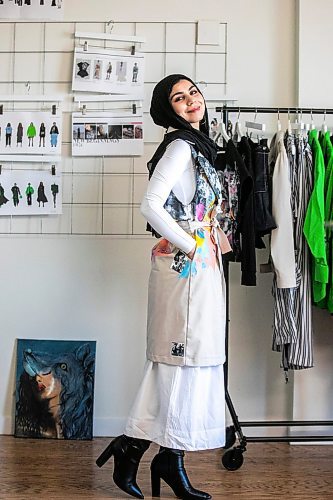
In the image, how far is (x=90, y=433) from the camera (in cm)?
290

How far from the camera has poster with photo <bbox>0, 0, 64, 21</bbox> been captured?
300cm

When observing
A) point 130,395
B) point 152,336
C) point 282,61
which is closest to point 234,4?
point 282,61

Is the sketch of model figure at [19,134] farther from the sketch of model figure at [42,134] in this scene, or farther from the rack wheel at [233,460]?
the rack wheel at [233,460]

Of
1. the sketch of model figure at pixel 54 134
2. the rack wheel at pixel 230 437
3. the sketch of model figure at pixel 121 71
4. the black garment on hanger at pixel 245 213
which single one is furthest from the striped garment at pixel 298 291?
the sketch of model figure at pixel 54 134

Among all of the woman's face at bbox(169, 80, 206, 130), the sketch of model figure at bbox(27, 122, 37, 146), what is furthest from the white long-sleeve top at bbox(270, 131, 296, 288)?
the sketch of model figure at bbox(27, 122, 37, 146)

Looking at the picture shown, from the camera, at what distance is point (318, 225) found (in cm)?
253

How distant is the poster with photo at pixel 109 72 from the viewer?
2.98 meters

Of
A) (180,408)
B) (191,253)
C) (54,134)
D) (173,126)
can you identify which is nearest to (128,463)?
(180,408)

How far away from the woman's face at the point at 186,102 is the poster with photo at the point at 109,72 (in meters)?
0.75

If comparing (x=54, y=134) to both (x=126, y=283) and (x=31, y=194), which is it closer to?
(x=31, y=194)

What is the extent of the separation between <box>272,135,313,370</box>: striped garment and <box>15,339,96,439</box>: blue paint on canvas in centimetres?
91

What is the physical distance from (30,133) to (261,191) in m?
1.17

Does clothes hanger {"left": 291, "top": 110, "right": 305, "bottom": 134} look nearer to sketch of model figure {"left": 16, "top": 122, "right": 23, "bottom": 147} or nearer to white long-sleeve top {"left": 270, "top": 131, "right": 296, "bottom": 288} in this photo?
white long-sleeve top {"left": 270, "top": 131, "right": 296, "bottom": 288}

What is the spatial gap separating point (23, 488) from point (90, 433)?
652 mm
